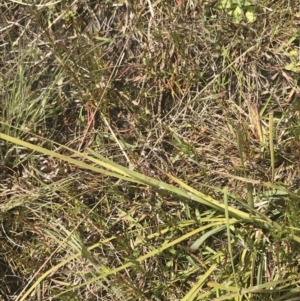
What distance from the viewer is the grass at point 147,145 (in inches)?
72.3

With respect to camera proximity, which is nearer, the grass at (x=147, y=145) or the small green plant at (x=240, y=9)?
the grass at (x=147, y=145)

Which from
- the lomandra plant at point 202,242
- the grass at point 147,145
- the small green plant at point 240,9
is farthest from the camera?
the small green plant at point 240,9

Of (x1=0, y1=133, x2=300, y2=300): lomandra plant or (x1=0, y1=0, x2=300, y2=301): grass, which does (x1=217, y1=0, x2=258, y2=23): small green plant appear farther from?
(x1=0, y1=133, x2=300, y2=300): lomandra plant

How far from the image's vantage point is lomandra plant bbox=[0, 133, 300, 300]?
1.71m

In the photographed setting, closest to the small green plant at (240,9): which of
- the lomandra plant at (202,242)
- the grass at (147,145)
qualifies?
the grass at (147,145)

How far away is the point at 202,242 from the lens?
5.94 ft

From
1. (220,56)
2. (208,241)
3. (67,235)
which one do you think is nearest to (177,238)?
(208,241)

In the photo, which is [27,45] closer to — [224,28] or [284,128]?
[224,28]

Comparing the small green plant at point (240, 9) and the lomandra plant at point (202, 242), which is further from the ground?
the small green plant at point (240, 9)

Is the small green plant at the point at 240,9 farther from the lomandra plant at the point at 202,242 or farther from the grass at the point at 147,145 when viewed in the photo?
the lomandra plant at the point at 202,242

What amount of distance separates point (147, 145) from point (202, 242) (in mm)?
391

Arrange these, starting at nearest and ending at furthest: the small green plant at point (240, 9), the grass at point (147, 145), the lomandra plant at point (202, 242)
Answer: the lomandra plant at point (202, 242) < the grass at point (147, 145) < the small green plant at point (240, 9)

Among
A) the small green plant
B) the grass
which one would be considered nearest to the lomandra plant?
the grass

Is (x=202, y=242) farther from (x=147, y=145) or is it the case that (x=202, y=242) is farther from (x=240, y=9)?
(x=240, y=9)
